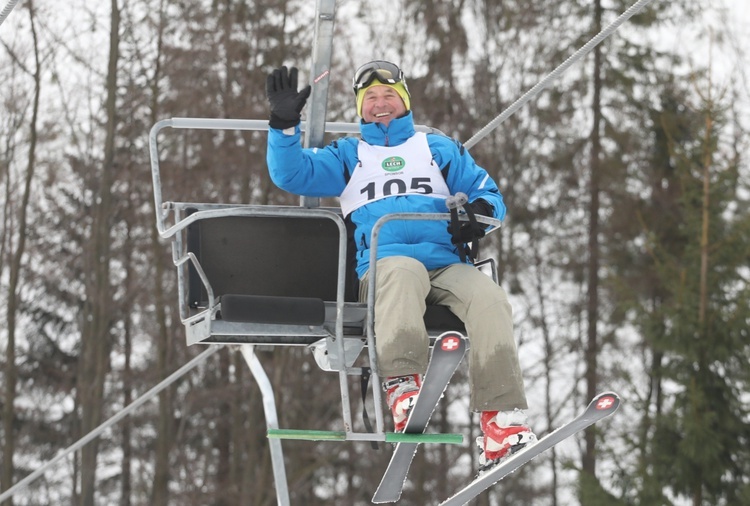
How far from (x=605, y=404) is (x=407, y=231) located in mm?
890

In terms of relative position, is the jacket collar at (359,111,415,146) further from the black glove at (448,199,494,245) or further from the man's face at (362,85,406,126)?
the black glove at (448,199,494,245)

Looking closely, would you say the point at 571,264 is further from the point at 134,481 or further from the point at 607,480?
the point at 134,481

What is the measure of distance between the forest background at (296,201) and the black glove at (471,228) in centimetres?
850

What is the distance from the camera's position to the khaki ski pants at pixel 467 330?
3959 mm

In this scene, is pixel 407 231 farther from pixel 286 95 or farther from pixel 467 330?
pixel 286 95

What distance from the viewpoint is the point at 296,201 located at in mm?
15312

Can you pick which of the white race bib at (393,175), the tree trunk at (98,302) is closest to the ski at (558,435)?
the white race bib at (393,175)

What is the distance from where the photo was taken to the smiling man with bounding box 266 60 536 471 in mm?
3982

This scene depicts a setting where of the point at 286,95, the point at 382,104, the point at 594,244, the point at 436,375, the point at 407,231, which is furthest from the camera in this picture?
the point at 594,244

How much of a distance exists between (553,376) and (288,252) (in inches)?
564

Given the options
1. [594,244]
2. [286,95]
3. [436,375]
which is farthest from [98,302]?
[436,375]

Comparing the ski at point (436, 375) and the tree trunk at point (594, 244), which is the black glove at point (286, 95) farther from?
the tree trunk at point (594, 244)

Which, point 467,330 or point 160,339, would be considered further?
point 160,339

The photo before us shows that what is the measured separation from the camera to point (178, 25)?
15.3m
